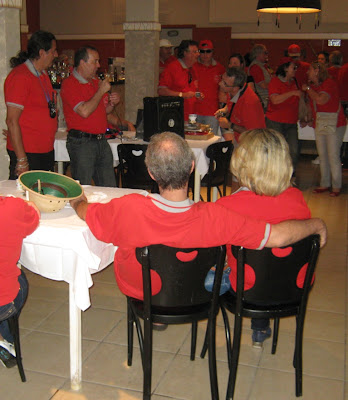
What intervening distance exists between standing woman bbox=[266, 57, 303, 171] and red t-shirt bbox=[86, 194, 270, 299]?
3.98 metres

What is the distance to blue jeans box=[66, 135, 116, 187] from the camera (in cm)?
371

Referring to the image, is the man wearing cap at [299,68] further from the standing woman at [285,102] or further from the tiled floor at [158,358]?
the tiled floor at [158,358]

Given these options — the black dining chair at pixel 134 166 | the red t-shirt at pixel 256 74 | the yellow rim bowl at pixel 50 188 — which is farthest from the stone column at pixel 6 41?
the red t-shirt at pixel 256 74

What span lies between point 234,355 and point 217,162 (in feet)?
7.61

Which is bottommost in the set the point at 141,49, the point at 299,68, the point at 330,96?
the point at 330,96

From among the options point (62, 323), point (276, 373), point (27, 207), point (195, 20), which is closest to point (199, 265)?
point (27, 207)

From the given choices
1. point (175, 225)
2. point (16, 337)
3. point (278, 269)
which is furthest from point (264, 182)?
point (16, 337)

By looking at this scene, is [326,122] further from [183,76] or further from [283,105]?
[183,76]

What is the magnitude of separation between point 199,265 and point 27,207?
68cm

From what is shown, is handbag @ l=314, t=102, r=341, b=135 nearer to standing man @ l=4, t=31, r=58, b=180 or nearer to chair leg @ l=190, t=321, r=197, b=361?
standing man @ l=4, t=31, r=58, b=180

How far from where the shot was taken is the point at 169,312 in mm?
2082

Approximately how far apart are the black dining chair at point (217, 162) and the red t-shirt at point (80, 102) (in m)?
0.93

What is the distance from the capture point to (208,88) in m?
5.91

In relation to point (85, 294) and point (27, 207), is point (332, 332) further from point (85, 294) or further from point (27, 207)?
point (27, 207)
